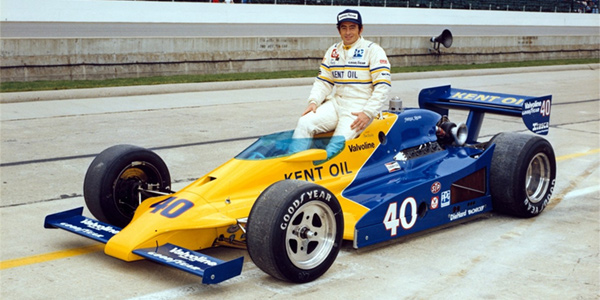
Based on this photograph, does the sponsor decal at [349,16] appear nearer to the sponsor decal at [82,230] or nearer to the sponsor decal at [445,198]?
the sponsor decal at [445,198]

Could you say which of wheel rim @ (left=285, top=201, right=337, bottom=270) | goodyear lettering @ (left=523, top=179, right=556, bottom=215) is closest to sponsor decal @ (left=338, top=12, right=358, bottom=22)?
wheel rim @ (left=285, top=201, right=337, bottom=270)

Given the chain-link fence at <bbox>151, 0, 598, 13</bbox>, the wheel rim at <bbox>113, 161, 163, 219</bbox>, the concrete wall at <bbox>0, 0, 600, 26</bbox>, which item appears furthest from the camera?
the chain-link fence at <bbox>151, 0, 598, 13</bbox>

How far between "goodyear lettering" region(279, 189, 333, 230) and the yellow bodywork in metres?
0.47

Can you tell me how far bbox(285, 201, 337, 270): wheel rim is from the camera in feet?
17.3

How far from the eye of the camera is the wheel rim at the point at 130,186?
6.28m

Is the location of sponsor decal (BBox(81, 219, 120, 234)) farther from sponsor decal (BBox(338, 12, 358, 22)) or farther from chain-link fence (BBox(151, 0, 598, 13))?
chain-link fence (BBox(151, 0, 598, 13))

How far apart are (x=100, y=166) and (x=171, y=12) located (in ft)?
83.7

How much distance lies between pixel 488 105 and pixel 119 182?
12.6ft

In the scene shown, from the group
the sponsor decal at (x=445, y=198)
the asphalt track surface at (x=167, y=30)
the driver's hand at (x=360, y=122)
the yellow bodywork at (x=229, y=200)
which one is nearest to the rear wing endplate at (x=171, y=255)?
the yellow bodywork at (x=229, y=200)

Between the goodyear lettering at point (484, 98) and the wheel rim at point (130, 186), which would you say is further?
the goodyear lettering at point (484, 98)

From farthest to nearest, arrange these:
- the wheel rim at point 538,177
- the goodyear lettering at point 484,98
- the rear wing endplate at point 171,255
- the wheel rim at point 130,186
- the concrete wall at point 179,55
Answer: the concrete wall at point 179,55, the goodyear lettering at point 484,98, the wheel rim at point 538,177, the wheel rim at point 130,186, the rear wing endplate at point 171,255

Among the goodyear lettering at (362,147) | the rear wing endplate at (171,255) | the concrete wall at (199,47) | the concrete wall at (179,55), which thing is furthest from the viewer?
the concrete wall at (199,47)


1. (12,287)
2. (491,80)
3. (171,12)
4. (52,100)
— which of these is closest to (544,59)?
(491,80)

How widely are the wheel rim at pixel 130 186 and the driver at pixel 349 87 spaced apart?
1.34 m
